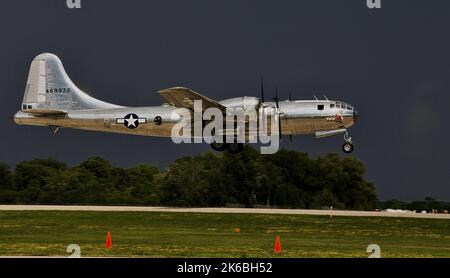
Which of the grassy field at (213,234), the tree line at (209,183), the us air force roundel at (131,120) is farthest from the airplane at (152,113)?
the tree line at (209,183)

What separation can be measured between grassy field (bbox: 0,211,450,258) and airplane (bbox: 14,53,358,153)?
18.0 ft

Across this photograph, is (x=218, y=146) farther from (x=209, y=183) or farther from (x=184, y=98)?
(x=209, y=183)

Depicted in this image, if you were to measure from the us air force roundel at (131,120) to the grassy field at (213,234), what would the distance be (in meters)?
6.05

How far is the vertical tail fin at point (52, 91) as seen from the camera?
165ft

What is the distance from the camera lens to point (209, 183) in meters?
75.2

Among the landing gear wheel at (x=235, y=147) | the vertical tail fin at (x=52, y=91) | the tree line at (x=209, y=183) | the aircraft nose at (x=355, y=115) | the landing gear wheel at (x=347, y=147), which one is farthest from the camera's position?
the tree line at (x=209, y=183)

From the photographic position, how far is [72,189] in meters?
74.3

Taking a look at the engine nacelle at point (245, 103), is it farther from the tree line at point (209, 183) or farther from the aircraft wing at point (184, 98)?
the tree line at point (209, 183)

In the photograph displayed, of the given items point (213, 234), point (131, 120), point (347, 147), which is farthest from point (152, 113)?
point (347, 147)

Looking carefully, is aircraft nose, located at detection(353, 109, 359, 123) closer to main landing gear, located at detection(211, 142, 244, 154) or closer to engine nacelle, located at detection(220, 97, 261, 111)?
engine nacelle, located at detection(220, 97, 261, 111)

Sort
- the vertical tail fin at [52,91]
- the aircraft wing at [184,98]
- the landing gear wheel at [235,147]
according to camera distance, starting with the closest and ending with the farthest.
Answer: the aircraft wing at [184,98] < the landing gear wheel at [235,147] < the vertical tail fin at [52,91]

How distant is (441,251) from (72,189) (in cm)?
4533

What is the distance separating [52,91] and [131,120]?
7.03 m
